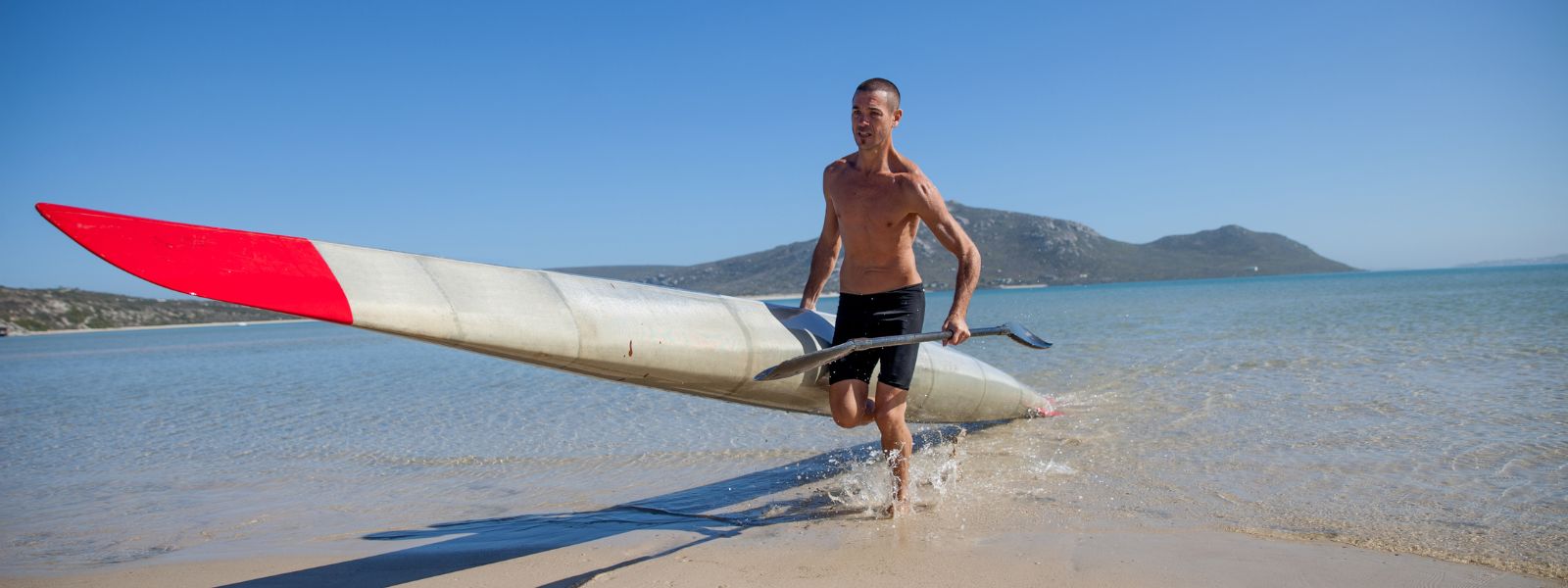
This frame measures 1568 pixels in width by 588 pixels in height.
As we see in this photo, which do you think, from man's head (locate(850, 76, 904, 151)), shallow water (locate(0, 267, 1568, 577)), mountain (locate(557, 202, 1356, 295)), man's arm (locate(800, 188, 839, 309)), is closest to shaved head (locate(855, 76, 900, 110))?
man's head (locate(850, 76, 904, 151))

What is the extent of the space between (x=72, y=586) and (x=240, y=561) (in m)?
0.54

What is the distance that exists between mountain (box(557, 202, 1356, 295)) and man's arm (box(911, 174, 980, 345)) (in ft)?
284

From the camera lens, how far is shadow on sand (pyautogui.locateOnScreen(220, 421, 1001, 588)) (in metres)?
3.25

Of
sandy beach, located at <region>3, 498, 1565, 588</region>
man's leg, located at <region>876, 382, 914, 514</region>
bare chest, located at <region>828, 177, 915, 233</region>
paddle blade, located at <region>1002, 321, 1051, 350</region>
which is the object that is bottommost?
sandy beach, located at <region>3, 498, 1565, 588</region>

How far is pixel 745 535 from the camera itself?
360 cm

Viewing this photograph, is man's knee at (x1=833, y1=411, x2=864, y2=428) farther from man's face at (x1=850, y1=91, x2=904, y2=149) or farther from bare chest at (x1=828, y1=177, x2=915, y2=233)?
man's face at (x1=850, y1=91, x2=904, y2=149)

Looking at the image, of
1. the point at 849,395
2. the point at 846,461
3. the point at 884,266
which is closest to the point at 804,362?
the point at 849,395

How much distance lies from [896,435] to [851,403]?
0.25 meters

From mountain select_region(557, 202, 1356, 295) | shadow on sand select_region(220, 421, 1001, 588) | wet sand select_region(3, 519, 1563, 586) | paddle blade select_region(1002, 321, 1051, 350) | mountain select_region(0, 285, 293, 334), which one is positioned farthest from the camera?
mountain select_region(557, 202, 1356, 295)

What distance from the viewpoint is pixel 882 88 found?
3.80 metres

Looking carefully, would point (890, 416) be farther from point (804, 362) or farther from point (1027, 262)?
point (1027, 262)

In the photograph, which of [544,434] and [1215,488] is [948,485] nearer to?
[1215,488]

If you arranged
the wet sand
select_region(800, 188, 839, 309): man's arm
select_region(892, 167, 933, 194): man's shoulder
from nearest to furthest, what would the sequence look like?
the wet sand → select_region(892, 167, 933, 194): man's shoulder → select_region(800, 188, 839, 309): man's arm

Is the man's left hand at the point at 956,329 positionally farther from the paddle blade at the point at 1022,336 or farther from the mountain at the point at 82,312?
the mountain at the point at 82,312
